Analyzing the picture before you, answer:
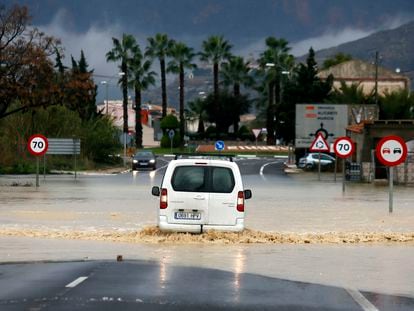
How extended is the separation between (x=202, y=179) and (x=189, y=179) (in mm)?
263

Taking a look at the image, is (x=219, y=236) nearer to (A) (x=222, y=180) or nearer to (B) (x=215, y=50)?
(A) (x=222, y=180)

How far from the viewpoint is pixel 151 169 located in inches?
2862

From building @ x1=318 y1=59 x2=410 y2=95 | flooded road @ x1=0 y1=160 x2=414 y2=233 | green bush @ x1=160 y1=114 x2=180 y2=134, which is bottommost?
flooded road @ x1=0 y1=160 x2=414 y2=233

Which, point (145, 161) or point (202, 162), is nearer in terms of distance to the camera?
point (202, 162)

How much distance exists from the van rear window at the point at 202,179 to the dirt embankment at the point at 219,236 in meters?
0.89

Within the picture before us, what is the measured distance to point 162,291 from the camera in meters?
12.0

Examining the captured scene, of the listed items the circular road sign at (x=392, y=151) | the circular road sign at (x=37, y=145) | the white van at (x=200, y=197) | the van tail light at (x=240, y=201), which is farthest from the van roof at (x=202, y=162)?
the circular road sign at (x=37, y=145)

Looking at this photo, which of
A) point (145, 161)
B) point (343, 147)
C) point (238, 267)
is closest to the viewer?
point (238, 267)

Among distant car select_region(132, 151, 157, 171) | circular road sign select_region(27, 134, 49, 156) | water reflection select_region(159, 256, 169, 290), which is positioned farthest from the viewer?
distant car select_region(132, 151, 157, 171)

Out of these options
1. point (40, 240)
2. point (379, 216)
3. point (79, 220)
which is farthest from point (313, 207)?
point (40, 240)

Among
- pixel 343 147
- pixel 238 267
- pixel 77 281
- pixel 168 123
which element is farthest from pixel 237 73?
pixel 77 281

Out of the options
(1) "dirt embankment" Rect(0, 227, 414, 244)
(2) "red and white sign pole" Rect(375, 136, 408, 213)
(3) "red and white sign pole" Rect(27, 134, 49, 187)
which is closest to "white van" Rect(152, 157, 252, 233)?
(1) "dirt embankment" Rect(0, 227, 414, 244)

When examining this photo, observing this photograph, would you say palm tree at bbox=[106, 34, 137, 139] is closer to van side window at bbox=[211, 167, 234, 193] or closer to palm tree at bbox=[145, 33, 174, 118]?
palm tree at bbox=[145, 33, 174, 118]

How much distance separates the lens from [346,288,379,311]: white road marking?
11070 millimetres
